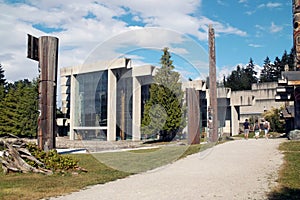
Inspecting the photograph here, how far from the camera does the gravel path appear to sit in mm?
6777

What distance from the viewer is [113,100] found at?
3158cm

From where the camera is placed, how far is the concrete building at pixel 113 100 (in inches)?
1115

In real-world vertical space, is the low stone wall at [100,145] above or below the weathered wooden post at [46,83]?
below

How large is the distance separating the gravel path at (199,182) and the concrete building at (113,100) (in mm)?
12475

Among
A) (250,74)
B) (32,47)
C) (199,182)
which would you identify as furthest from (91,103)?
(250,74)

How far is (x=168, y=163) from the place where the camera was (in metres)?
11.7

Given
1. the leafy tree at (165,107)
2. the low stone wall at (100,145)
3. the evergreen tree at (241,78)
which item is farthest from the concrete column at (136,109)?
the evergreen tree at (241,78)

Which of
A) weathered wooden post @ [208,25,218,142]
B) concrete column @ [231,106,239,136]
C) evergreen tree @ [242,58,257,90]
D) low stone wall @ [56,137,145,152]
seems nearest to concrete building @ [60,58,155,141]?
low stone wall @ [56,137,145,152]

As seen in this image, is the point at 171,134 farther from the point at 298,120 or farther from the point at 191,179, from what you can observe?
the point at 191,179

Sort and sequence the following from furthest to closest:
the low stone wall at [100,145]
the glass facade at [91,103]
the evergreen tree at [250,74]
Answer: the evergreen tree at [250,74] < the glass facade at [91,103] < the low stone wall at [100,145]

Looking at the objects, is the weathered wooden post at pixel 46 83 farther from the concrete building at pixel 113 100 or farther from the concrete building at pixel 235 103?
the concrete building at pixel 113 100

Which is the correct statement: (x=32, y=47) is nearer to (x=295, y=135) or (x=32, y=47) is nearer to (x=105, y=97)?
(x=295, y=135)

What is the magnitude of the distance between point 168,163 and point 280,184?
465cm

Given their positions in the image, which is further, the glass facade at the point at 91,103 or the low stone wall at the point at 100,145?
the glass facade at the point at 91,103
